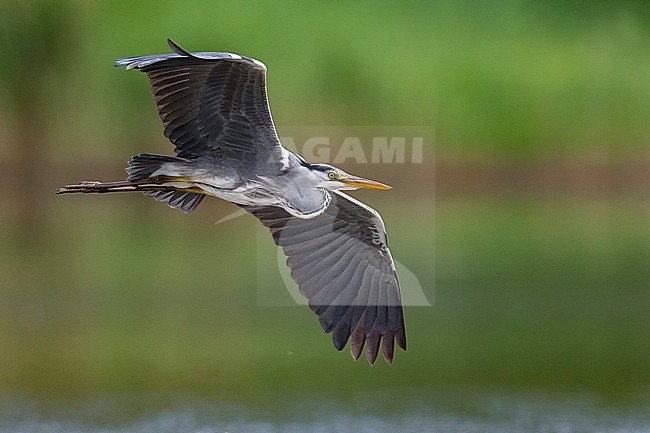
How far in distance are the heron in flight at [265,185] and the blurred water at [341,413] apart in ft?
3.96

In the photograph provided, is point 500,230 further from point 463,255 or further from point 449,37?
point 449,37

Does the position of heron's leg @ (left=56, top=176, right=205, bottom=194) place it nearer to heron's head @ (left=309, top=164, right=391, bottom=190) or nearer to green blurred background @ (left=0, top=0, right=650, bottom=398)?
heron's head @ (left=309, top=164, right=391, bottom=190)

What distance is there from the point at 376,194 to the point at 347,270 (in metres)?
10.0

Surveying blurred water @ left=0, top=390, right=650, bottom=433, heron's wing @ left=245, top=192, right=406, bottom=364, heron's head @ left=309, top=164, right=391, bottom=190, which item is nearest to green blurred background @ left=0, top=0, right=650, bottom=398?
blurred water @ left=0, top=390, right=650, bottom=433

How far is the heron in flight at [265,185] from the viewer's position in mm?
5203

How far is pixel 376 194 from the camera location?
52.3 feet

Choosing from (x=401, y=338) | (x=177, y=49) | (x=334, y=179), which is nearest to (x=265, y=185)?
(x=334, y=179)

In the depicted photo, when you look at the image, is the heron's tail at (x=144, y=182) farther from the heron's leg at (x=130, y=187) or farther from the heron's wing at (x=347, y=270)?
the heron's wing at (x=347, y=270)

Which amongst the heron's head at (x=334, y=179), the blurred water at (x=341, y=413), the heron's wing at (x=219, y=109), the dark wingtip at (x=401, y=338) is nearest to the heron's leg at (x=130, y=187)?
the heron's wing at (x=219, y=109)

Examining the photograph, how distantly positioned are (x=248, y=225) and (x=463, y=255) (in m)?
4.33

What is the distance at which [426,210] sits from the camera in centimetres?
1548

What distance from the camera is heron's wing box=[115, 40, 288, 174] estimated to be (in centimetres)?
511

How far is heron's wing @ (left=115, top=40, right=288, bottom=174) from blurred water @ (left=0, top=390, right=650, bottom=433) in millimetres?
1989

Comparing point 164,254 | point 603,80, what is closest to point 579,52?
point 603,80
